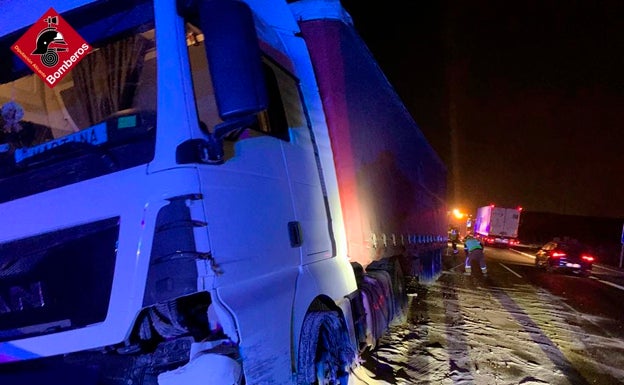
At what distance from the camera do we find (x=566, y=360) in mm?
5578

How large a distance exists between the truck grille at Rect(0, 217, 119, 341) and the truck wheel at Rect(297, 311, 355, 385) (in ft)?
3.98

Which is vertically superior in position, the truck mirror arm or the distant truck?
the truck mirror arm

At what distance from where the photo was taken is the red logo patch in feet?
8.10

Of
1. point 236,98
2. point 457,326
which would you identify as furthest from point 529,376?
point 236,98

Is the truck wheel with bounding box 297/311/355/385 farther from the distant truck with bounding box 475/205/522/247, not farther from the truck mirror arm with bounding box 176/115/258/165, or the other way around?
the distant truck with bounding box 475/205/522/247

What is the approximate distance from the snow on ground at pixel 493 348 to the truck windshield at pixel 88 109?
115 inches

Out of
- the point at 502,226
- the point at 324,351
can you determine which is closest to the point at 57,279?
the point at 324,351

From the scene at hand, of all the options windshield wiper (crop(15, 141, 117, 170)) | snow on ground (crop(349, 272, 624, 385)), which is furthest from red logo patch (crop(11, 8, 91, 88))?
snow on ground (crop(349, 272, 624, 385))

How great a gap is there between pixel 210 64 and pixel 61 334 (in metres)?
1.34

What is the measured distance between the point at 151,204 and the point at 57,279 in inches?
22.8

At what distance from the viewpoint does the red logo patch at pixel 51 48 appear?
247 centimetres

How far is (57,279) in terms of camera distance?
2.08 meters

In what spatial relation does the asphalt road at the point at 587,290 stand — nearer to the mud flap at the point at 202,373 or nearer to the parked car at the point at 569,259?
the parked car at the point at 569,259

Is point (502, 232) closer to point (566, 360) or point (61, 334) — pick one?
point (566, 360)
